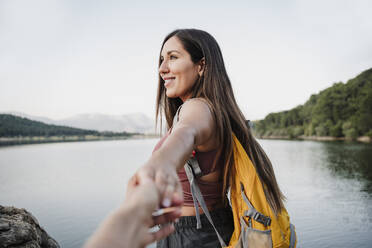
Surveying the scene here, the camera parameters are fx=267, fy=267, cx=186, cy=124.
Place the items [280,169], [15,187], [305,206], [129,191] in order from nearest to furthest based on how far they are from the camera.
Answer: [129,191], [305,206], [15,187], [280,169]

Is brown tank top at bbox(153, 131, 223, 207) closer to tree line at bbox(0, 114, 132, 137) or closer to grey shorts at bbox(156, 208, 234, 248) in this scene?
grey shorts at bbox(156, 208, 234, 248)

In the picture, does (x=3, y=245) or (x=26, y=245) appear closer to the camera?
(x=3, y=245)

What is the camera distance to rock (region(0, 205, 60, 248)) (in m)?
4.43

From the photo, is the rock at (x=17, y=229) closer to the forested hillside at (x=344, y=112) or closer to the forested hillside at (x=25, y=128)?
the forested hillside at (x=344, y=112)

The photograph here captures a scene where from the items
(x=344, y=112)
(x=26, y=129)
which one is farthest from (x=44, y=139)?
(x=344, y=112)

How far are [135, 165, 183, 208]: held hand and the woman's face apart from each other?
124cm

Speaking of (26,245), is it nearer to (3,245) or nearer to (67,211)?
(3,245)

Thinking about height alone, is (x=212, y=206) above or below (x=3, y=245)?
above

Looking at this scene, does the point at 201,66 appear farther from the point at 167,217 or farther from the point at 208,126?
the point at 167,217

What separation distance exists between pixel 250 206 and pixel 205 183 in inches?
13.9

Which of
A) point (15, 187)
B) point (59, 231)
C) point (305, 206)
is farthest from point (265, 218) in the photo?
point (15, 187)

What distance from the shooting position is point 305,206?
13703 mm

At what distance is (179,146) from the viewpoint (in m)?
1.12

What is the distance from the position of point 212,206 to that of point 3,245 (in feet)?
13.3
